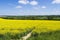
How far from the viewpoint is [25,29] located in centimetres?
774

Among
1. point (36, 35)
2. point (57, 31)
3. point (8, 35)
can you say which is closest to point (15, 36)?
point (8, 35)

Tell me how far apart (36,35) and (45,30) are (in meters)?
0.70

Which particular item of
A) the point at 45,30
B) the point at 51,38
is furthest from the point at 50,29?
the point at 51,38

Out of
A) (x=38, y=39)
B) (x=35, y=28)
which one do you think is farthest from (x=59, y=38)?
(x=35, y=28)

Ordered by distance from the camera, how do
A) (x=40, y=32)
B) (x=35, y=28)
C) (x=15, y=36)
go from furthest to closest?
(x=35, y=28) < (x=40, y=32) < (x=15, y=36)

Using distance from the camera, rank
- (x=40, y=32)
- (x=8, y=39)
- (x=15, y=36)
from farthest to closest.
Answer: (x=40, y=32)
(x=15, y=36)
(x=8, y=39)

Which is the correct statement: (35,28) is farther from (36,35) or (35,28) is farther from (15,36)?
(15,36)

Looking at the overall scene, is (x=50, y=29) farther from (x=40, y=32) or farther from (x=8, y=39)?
(x=8, y=39)

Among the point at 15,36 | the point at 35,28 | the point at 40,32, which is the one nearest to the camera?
the point at 15,36

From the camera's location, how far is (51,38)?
6543 millimetres

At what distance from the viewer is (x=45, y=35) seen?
707cm

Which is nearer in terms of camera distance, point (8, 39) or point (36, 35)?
point (8, 39)

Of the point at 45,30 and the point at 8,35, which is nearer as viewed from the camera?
the point at 8,35

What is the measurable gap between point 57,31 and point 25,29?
4.91 ft
